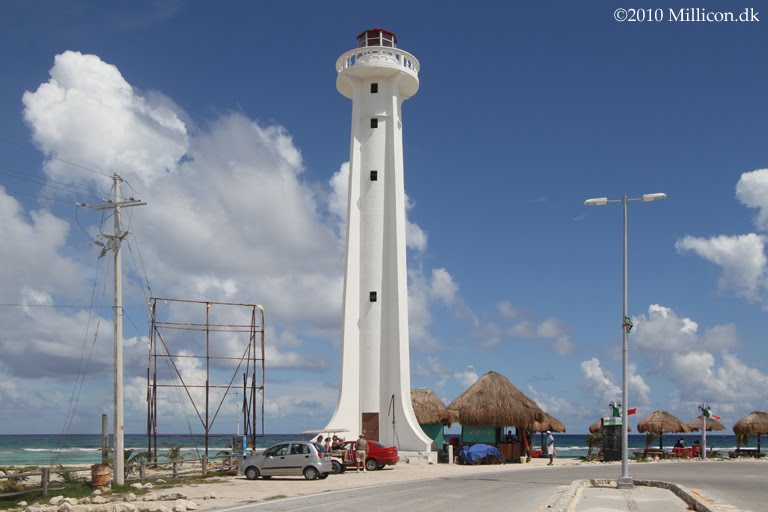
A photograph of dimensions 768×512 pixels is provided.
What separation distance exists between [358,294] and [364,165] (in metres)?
6.98

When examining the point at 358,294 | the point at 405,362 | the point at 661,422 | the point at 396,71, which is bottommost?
→ the point at 661,422

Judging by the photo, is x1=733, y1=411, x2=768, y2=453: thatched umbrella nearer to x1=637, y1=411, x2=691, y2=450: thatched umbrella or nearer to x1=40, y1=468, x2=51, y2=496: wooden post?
x1=637, y1=411, x2=691, y2=450: thatched umbrella

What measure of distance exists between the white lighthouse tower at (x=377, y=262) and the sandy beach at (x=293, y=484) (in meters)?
4.88

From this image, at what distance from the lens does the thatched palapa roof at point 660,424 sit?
50459 mm

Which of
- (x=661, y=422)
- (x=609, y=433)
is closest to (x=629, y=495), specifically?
(x=609, y=433)

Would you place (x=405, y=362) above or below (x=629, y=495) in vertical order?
above

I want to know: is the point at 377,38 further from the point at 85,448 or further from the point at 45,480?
the point at 85,448

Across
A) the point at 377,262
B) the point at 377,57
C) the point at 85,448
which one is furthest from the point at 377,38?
the point at 85,448

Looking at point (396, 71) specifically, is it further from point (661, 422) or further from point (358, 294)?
point (661, 422)

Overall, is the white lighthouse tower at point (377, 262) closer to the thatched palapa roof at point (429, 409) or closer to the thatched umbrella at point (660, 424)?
the thatched palapa roof at point (429, 409)

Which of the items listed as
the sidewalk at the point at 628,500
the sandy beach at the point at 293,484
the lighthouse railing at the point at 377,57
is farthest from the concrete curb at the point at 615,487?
the lighthouse railing at the point at 377,57

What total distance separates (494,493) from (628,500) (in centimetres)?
391

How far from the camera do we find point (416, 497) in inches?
844

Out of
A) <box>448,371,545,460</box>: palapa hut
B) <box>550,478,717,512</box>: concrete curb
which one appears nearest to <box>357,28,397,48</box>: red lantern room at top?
<box>448,371,545,460</box>: palapa hut
